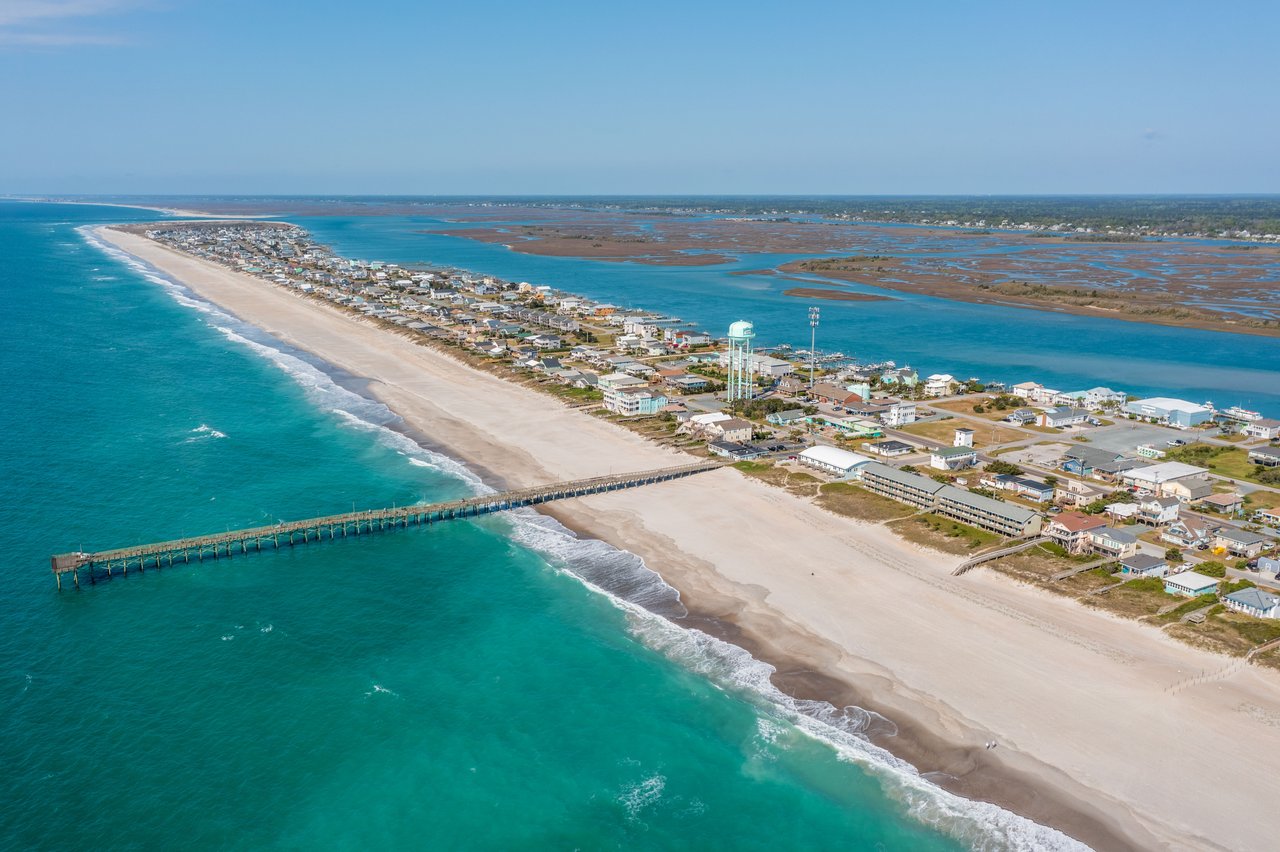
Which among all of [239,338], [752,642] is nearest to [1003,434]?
[752,642]

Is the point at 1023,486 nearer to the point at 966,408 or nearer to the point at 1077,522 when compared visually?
the point at 1077,522

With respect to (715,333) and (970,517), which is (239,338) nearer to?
(715,333)

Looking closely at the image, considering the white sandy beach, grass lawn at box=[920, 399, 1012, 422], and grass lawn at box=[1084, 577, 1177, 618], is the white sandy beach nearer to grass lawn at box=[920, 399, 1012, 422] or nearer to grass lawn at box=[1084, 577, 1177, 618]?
grass lawn at box=[1084, 577, 1177, 618]

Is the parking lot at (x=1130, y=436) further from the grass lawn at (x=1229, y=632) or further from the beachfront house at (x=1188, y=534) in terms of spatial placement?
the grass lawn at (x=1229, y=632)

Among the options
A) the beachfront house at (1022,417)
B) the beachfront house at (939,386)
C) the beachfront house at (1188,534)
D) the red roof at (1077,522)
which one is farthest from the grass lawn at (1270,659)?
the beachfront house at (939,386)

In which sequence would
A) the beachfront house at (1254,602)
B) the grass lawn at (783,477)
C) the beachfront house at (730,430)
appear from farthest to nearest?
the beachfront house at (730,430) < the grass lawn at (783,477) < the beachfront house at (1254,602)

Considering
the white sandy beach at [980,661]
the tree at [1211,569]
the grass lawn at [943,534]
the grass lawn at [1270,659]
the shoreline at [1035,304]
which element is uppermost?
the shoreline at [1035,304]

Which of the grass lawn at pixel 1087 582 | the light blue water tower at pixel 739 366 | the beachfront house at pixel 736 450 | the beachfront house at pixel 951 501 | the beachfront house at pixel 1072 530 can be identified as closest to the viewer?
the grass lawn at pixel 1087 582
